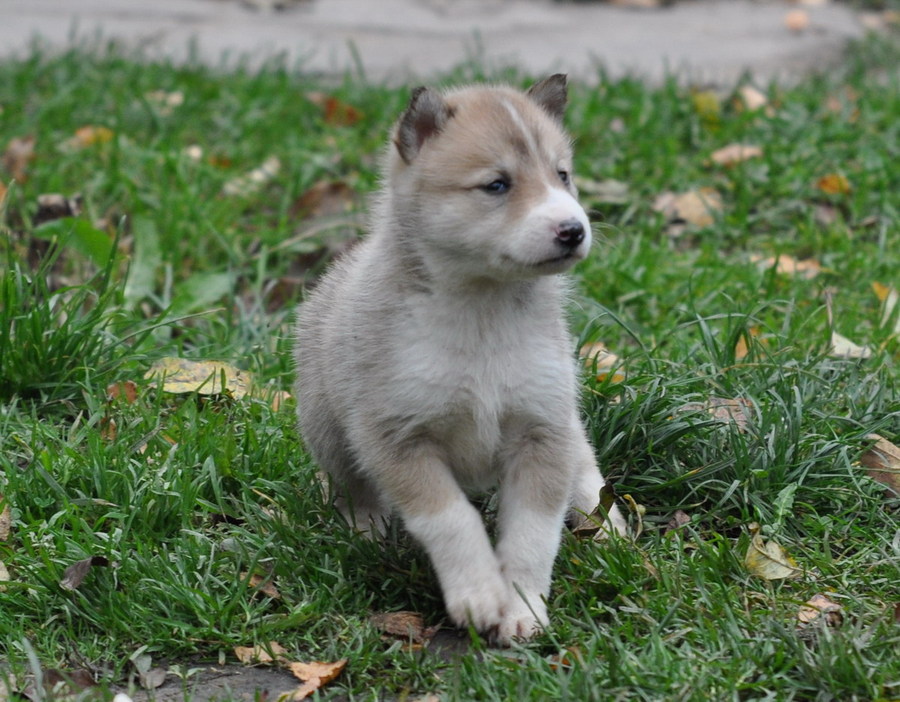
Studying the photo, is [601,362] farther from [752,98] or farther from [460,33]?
[460,33]

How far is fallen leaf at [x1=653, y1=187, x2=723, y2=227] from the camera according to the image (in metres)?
6.62

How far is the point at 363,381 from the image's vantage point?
3.74 meters

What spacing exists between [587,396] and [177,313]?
203 cm

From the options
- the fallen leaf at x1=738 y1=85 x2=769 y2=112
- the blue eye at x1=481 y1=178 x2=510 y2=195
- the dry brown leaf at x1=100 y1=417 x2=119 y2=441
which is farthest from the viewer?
the fallen leaf at x1=738 y1=85 x2=769 y2=112

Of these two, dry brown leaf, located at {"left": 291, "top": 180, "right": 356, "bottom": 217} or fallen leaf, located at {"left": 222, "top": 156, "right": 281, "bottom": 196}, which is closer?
dry brown leaf, located at {"left": 291, "top": 180, "right": 356, "bottom": 217}

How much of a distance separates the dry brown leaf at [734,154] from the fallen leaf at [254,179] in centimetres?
244

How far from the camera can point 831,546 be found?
13.0 feet

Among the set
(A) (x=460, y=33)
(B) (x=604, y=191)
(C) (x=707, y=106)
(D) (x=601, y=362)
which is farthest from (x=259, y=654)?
(A) (x=460, y=33)

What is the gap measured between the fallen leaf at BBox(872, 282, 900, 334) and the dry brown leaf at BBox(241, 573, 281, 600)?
288 centimetres

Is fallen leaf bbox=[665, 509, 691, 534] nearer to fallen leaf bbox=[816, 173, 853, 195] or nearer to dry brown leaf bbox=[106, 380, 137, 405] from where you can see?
dry brown leaf bbox=[106, 380, 137, 405]

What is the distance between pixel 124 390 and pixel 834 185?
3.95m

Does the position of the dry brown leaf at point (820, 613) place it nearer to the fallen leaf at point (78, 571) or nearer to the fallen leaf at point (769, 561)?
the fallen leaf at point (769, 561)

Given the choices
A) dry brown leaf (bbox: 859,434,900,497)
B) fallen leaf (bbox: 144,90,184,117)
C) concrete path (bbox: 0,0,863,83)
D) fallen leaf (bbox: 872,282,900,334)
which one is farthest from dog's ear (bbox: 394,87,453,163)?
concrete path (bbox: 0,0,863,83)

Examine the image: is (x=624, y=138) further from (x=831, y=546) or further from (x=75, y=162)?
(x=831, y=546)
